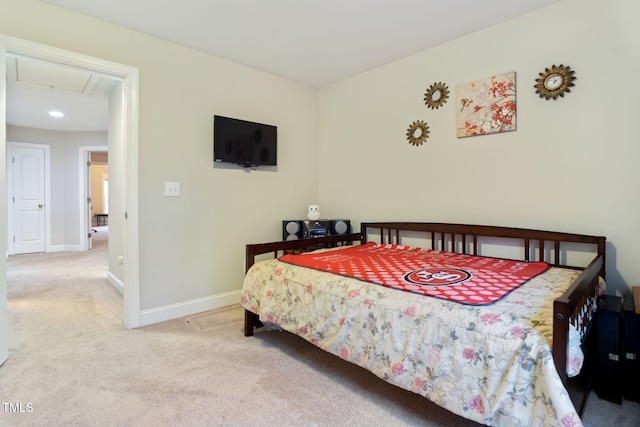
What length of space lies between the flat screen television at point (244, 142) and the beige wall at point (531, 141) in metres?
0.92

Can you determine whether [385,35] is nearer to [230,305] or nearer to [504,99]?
[504,99]

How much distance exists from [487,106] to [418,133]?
0.57 m

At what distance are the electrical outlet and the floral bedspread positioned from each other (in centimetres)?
138

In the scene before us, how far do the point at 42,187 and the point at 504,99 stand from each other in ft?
23.2

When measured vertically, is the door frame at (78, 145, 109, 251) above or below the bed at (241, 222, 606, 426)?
above

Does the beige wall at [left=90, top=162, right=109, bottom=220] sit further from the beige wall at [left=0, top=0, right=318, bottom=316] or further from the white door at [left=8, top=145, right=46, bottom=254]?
the beige wall at [left=0, top=0, right=318, bottom=316]

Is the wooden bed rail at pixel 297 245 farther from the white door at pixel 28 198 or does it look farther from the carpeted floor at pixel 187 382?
the white door at pixel 28 198

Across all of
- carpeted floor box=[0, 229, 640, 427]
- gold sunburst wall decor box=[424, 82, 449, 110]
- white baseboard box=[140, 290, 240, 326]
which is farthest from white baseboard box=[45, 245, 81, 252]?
gold sunburst wall decor box=[424, 82, 449, 110]

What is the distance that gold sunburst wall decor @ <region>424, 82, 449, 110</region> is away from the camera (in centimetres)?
263

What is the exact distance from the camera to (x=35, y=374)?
1.81 metres

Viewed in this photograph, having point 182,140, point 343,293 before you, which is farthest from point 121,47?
point 343,293

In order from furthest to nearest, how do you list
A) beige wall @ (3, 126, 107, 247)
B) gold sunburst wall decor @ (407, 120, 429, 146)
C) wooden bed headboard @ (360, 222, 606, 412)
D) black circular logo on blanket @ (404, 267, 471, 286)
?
beige wall @ (3, 126, 107, 247) < gold sunburst wall decor @ (407, 120, 429, 146) < black circular logo on blanket @ (404, 267, 471, 286) < wooden bed headboard @ (360, 222, 606, 412)

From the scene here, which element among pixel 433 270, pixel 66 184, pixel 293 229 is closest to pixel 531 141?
pixel 433 270

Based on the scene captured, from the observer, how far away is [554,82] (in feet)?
6.91
